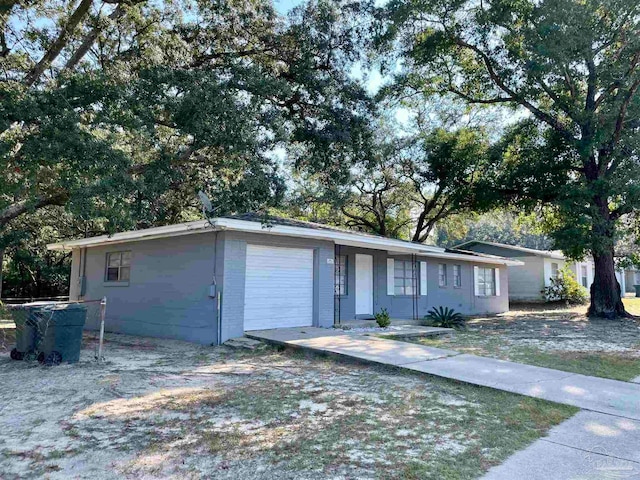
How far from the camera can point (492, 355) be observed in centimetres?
897

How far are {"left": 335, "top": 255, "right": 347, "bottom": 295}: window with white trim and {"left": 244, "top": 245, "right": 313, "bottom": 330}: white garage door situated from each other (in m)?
2.16

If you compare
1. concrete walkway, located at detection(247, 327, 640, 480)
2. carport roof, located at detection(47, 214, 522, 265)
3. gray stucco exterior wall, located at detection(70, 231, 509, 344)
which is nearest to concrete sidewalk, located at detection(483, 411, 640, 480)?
concrete walkway, located at detection(247, 327, 640, 480)

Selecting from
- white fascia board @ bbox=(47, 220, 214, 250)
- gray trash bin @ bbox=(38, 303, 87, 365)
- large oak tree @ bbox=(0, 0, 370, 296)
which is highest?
large oak tree @ bbox=(0, 0, 370, 296)

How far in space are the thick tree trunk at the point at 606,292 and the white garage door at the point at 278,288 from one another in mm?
12294

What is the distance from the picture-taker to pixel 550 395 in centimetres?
590

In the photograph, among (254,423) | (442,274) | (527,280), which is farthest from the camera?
(527,280)

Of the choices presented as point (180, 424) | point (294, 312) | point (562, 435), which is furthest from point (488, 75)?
point (180, 424)

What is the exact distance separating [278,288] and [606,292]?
45.7 feet

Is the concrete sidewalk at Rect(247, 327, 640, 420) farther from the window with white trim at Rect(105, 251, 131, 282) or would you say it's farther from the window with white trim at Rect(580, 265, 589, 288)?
the window with white trim at Rect(580, 265, 589, 288)

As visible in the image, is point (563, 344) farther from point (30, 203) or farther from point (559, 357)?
point (30, 203)

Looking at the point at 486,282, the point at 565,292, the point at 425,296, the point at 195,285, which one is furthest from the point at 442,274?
the point at 565,292

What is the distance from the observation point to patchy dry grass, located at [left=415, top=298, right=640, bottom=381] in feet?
26.6

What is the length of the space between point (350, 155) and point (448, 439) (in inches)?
378

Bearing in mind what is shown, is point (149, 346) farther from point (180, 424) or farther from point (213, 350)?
point (180, 424)
